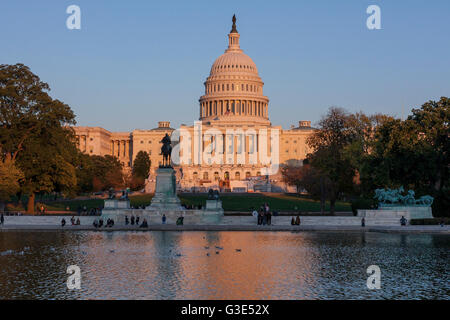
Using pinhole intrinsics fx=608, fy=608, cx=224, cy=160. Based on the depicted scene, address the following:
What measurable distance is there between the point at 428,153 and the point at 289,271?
1324 inches

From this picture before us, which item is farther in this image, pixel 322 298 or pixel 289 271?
pixel 289 271

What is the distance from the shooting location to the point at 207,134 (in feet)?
540

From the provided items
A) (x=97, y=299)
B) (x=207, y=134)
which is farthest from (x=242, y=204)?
(x=207, y=134)

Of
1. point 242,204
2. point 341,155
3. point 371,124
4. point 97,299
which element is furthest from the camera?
point 242,204

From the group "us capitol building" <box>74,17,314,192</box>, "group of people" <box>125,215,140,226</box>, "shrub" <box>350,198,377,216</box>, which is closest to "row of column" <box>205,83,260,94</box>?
"us capitol building" <box>74,17,314,192</box>

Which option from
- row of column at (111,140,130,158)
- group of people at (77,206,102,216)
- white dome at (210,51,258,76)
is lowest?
group of people at (77,206,102,216)

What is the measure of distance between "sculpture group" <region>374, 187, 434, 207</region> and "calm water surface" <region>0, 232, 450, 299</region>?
45.7ft

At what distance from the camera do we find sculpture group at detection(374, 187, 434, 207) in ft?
157

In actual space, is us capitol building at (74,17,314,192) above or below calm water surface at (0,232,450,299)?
above

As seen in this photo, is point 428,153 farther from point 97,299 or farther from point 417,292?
point 97,299

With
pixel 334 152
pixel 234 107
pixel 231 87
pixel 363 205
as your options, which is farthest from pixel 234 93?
pixel 363 205

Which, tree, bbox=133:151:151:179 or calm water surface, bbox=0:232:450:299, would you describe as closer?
calm water surface, bbox=0:232:450:299

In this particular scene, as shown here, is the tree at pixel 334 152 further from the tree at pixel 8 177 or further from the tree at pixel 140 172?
the tree at pixel 140 172

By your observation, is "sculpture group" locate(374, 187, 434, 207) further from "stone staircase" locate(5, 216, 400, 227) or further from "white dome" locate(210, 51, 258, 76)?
"white dome" locate(210, 51, 258, 76)
